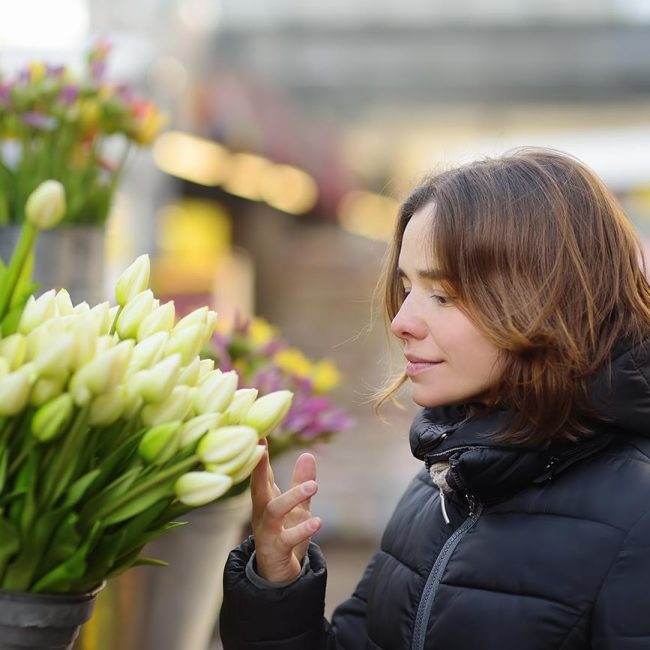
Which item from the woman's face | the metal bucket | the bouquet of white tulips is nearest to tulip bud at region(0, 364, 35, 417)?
the bouquet of white tulips

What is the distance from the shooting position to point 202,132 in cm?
845

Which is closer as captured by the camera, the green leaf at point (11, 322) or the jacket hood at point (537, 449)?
the green leaf at point (11, 322)

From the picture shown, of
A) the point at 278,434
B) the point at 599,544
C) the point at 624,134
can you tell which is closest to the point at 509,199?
the point at 599,544

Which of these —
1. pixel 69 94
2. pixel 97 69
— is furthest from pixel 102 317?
pixel 97 69

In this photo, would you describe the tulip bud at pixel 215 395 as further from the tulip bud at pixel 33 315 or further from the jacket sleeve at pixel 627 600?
the jacket sleeve at pixel 627 600

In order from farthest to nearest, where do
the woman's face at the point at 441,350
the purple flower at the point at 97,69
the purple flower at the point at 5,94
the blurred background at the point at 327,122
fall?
the blurred background at the point at 327,122 → the purple flower at the point at 97,69 → the purple flower at the point at 5,94 → the woman's face at the point at 441,350

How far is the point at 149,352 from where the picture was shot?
0.94m

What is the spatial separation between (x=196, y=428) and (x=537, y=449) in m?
0.48

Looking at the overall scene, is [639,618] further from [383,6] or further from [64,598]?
[383,6]

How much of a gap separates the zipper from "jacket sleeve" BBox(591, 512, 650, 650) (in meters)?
0.18

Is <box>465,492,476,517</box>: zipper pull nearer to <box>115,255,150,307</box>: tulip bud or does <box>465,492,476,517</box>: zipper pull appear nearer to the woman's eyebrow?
the woman's eyebrow

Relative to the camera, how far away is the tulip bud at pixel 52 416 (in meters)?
0.88

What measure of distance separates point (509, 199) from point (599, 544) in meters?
0.41

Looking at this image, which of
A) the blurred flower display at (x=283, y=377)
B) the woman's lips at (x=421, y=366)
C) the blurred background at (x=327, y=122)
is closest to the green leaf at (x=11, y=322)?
the woman's lips at (x=421, y=366)
